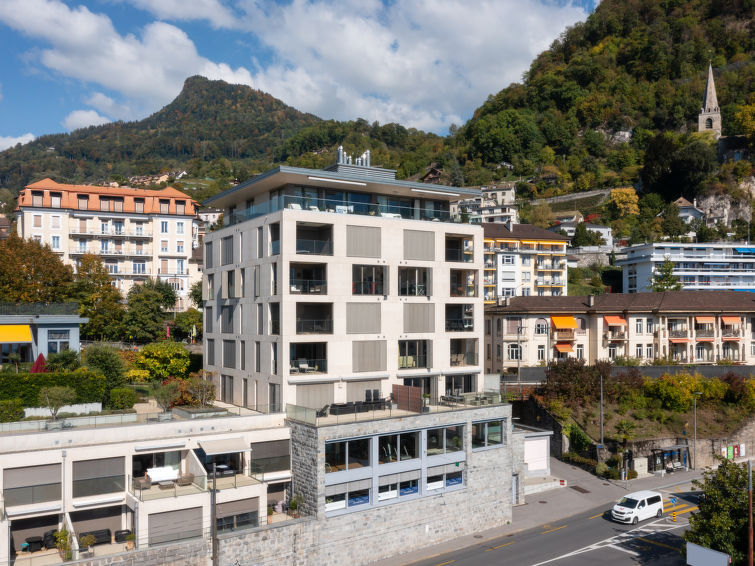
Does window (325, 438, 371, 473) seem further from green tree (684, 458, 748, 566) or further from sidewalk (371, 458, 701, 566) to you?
green tree (684, 458, 748, 566)

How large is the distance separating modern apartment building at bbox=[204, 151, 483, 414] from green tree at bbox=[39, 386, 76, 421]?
9521mm

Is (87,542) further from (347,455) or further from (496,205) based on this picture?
(496,205)

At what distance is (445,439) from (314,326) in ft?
31.5

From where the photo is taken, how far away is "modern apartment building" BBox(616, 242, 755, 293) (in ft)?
297

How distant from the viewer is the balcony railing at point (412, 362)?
37938 mm

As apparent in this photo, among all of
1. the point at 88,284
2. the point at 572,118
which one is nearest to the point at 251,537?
the point at 88,284

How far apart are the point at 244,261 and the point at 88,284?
25.4m

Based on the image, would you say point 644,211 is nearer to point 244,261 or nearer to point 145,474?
point 244,261

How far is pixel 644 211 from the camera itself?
114375 millimetres

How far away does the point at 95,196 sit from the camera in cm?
7862

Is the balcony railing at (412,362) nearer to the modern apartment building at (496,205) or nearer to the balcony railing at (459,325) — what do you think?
the balcony railing at (459,325)

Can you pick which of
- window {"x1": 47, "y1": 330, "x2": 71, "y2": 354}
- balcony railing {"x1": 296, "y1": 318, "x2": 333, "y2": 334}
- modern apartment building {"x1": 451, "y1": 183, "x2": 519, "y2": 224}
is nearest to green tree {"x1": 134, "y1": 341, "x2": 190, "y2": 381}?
window {"x1": 47, "y1": 330, "x2": 71, "y2": 354}

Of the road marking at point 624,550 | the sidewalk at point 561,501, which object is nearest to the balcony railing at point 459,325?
the sidewalk at point 561,501

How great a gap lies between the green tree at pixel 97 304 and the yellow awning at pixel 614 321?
46102 millimetres
